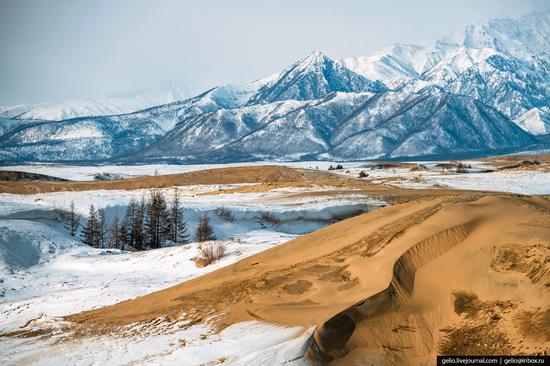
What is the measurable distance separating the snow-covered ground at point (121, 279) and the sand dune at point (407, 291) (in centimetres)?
74

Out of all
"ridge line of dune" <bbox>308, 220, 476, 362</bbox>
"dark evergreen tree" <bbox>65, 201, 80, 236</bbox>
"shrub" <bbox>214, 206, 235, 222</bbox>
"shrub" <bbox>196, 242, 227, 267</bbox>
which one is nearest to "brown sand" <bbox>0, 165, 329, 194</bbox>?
"shrub" <bbox>214, 206, 235, 222</bbox>

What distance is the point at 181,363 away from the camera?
29.4 ft

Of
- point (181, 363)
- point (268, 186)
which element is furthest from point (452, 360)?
point (268, 186)

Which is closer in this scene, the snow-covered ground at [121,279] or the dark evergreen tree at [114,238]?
the snow-covered ground at [121,279]

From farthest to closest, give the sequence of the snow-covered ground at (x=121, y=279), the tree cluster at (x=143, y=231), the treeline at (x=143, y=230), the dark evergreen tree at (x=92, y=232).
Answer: the tree cluster at (x=143, y=231), the treeline at (x=143, y=230), the dark evergreen tree at (x=92, y=232), the snow-covered ground at (x=121, y=279)

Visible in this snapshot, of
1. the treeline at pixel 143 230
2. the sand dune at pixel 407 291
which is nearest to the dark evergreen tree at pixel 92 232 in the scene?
the treeline at pixel 143 230

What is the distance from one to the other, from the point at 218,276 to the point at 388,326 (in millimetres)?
6681

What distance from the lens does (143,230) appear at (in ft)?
140

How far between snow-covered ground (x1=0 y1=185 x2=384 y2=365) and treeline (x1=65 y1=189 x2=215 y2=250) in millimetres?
1602

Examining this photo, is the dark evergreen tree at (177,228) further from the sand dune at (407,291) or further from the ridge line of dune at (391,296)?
the ridge line of dune at (391,296)

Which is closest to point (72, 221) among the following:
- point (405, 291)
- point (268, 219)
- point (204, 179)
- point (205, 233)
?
point (205, 233)

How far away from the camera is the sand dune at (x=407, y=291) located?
28.6 feet

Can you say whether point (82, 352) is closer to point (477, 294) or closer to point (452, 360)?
point (452, 360)

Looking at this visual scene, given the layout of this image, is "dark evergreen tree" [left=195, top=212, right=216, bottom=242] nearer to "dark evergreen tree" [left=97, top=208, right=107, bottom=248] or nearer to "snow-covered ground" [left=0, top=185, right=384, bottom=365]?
"snow-covered ground" [left=0, top=185, right=384, bottom=365]
